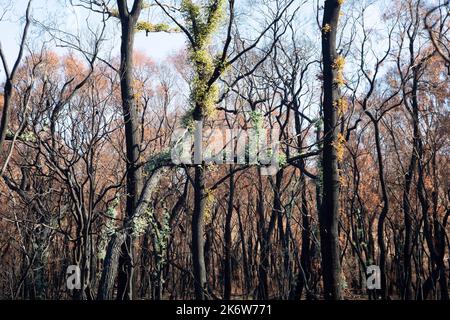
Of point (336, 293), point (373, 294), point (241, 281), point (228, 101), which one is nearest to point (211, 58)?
point (336, 293)

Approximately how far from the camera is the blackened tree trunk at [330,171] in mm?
9320

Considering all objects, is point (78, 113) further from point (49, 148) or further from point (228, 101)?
point (228, 101)

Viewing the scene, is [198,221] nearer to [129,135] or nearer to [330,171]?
[129,135]

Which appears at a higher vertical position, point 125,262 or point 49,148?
point 49,148

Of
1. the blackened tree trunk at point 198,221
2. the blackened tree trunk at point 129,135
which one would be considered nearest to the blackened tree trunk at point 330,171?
the blackened tree trunk at point 198,221

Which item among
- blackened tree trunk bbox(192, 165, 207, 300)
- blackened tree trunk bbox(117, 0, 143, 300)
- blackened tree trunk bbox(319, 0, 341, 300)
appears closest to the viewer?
blackened tree trunk bbox(319, 0, 341, 300)

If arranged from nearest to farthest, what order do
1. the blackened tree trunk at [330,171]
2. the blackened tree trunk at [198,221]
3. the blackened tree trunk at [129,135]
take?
the blackened tree trunk at [330,171] < the blackened tree trunk at [129,135] < the blackened tree trunk at [198,221]

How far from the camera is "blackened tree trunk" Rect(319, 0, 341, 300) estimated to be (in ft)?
30.6

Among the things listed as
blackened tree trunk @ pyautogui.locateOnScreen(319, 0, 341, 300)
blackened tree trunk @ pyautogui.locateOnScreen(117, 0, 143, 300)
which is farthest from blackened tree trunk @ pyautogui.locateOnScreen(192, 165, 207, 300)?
blackened tree trunk @ pyautogui.locateOnScreen(319, 0, 341, 300)

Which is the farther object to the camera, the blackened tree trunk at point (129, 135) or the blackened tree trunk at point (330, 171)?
the blackened tree trunk at point (129, 135)

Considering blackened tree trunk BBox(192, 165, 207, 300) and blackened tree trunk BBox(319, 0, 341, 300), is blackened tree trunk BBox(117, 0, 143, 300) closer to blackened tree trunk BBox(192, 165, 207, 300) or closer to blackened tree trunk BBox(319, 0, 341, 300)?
blackened tree trunk BBox(192, 165, 207, 300)

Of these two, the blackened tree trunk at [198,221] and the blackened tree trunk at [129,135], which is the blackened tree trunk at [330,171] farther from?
the blackened tree trunk at [129,135]
